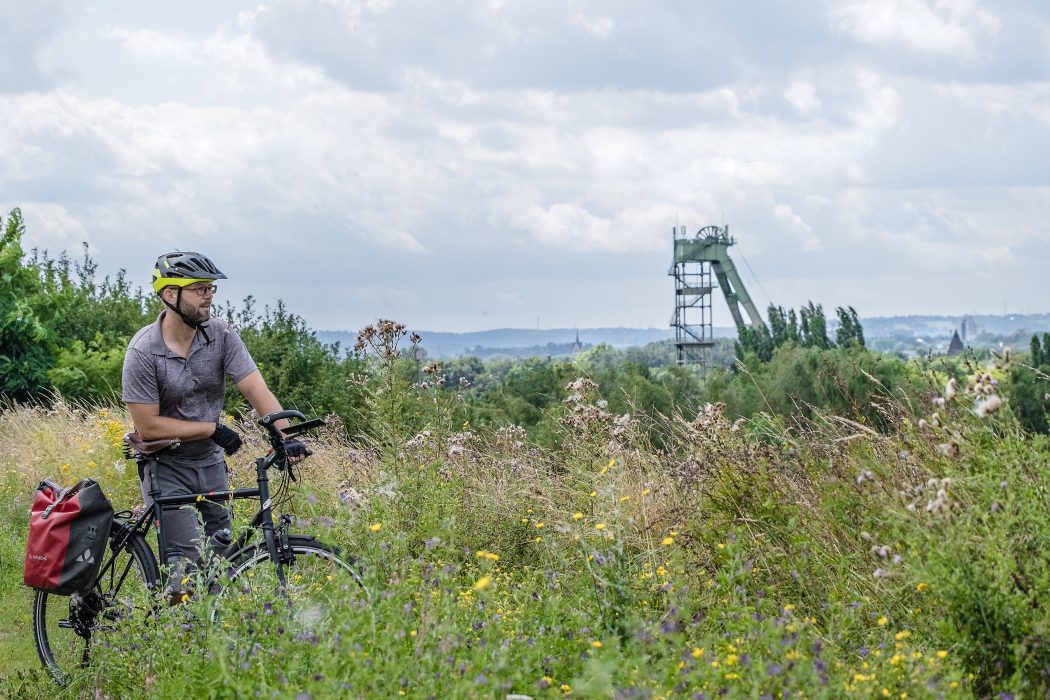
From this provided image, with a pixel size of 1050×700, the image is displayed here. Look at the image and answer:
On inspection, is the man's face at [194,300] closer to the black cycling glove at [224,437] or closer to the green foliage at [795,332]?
the black cycling glove at [224,437]

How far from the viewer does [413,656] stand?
14.2ft

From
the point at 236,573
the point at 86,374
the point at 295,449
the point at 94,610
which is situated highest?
the point at 86,374

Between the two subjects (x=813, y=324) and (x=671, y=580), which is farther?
(x=813, y=324)

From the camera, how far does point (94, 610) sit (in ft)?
19.4

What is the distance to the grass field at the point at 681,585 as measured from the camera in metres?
4.11

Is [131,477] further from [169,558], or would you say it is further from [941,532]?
[941,532]

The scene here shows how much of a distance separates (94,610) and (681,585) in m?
2.94

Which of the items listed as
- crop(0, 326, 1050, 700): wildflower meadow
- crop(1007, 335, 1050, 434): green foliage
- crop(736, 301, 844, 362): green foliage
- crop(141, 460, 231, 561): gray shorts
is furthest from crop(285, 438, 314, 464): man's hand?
crop(736, 301, 844, 362): green foliage

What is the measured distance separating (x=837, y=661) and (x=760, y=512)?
7.02ft

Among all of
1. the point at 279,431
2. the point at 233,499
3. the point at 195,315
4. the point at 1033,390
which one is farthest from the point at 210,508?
the point at 1033,390

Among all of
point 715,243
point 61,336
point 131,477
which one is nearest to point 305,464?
point 131,477

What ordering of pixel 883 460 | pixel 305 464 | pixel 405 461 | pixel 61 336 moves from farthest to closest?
pixel 61 336
pixel 305 464
pixel 405 461
pixel 883 460

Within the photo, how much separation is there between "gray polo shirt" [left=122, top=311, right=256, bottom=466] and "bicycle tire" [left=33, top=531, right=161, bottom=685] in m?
0.58

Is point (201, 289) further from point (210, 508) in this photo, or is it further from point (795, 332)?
point (795, 332)
